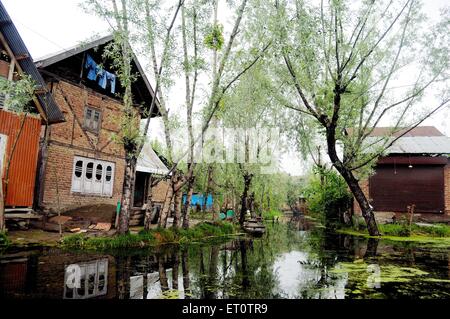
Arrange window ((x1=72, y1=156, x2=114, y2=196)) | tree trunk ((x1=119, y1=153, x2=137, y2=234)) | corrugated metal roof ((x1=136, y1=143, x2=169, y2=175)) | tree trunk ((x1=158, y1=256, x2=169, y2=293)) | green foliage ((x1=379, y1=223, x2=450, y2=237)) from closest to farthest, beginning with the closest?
1. tree trunk ((x1=158, y1=256, x2=169, y2=293))
2. tree trunk ((x1=119, y1=153, x2=137, y2=234))
3. window ((x1=72, y1=156, x2=114, y2=196))
4. green foliage ((x1=379, y1=223, x2=450, y2=237))
5. corrugated metal roof ((x1=136, y1=143, x2=169, y2=175))

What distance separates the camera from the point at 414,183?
71.7 ft

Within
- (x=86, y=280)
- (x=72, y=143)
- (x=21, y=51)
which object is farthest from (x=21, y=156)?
(x=86, y=280)

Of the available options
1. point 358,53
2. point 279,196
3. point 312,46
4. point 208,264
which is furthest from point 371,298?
point 279,196

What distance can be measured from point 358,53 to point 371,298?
11.5 m

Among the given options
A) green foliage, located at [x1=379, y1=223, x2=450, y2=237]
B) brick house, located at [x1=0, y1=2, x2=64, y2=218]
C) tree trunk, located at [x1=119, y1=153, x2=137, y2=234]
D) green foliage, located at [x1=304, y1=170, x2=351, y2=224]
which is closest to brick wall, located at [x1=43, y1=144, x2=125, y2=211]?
brick house, located at [x1=0, y1=2, x2=64, y2=218]

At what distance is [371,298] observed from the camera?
4844 millimetres

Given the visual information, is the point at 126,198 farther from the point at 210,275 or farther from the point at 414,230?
the point at 414,230

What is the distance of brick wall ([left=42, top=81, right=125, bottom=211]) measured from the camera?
44.9ft

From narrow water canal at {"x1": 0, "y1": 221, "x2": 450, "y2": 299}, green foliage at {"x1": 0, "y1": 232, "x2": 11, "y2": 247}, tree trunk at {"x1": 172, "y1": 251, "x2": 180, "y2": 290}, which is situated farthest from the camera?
green foliage at {"x1": 0, "y1": 232, "x2": 11, "y2": 247}

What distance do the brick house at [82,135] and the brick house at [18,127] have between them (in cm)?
108

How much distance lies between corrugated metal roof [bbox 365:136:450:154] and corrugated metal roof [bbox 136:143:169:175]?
1351cm

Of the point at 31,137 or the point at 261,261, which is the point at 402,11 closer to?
the point at 261,261

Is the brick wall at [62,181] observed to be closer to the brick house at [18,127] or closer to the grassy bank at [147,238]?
the brick house at [18,127]

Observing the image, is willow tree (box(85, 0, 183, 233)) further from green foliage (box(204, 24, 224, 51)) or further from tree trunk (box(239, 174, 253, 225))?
tree trunk (box(239, 174, 253, 225))
